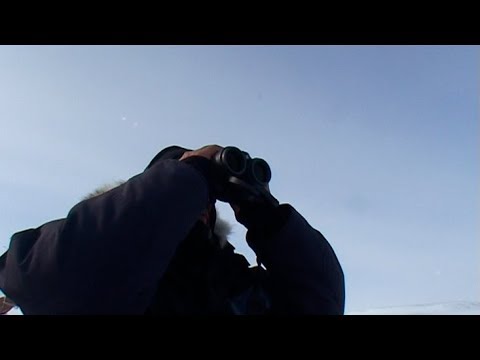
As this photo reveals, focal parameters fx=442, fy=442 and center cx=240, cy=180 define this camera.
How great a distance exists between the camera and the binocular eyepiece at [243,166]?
4.37ft

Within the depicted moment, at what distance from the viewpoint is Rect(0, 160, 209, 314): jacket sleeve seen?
0.97 m

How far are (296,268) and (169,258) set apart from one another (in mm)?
525

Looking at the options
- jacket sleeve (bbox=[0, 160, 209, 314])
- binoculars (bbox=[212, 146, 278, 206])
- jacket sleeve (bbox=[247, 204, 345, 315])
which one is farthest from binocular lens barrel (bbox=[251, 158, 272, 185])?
jacket sleeve (bbox=[0, 160, 209, 314])

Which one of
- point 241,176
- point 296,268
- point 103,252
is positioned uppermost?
point 241,176

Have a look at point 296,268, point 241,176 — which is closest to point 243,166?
point 241,176

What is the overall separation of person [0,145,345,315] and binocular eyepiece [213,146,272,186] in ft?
0.15

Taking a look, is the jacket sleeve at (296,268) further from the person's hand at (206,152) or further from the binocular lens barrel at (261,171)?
the person's hand at (206,152)

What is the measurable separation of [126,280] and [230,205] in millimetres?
564

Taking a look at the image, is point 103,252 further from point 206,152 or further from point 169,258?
point 206,152

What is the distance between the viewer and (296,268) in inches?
56.7

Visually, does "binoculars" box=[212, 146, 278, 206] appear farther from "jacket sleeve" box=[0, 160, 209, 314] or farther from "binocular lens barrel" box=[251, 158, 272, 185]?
"jacket sleeve" box=[0, 160, 209, 314]
